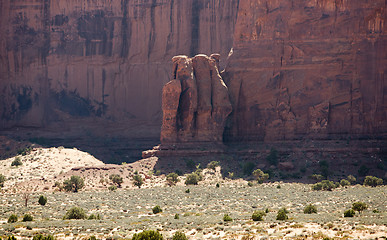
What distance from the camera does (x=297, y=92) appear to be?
6225 centimetres

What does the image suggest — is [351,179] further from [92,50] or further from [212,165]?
[92,50]

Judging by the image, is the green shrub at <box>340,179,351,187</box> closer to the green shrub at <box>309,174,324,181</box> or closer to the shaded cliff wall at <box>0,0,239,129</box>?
the green shrub at <box>309,174,324,181</box>

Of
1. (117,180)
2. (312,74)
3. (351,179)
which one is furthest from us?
(312,74)

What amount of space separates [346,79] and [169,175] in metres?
23.6

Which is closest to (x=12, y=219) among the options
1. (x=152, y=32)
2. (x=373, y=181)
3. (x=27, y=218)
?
(x=27, y=218)

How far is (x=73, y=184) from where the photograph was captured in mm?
52219

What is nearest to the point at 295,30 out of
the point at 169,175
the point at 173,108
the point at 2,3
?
the point at 173,108

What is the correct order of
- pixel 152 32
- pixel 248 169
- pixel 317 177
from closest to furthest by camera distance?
pixel 317 177
pixel 248 169
pixel 152 32

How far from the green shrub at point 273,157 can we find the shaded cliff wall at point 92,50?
32.4 m

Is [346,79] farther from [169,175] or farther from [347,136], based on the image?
[169,175]

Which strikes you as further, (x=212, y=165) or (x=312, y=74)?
(x=312, y=74)

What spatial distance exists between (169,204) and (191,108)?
22.7m

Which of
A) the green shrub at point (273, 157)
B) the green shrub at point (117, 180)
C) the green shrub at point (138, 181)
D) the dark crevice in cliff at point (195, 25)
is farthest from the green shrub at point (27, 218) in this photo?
the dark crevice in cliff at point (195, 25)

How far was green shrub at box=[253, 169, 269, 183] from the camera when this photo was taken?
53.0m
